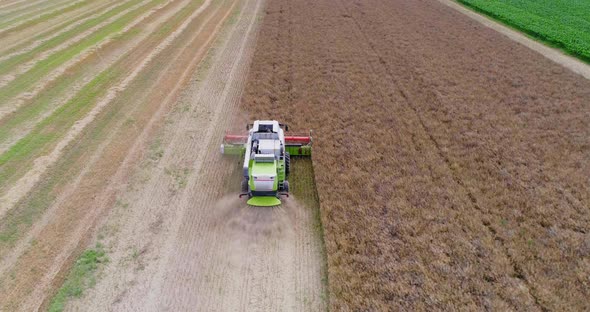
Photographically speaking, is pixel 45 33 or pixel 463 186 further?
pixel 45 33

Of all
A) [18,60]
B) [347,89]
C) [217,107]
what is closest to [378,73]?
[347,89]

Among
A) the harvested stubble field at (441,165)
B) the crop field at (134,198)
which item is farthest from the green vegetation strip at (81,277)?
the harvested stubble field at (441,165)

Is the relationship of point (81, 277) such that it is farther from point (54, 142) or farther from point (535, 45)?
point (535, 45)

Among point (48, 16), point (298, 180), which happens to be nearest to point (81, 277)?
point (298, 180)

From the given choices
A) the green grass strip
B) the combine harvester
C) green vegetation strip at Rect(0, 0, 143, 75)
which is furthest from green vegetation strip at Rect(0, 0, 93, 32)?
the combine harvester

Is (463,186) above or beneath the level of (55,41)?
beneath

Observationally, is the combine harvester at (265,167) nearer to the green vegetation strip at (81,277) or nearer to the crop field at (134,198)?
the crop field at (134,198)
